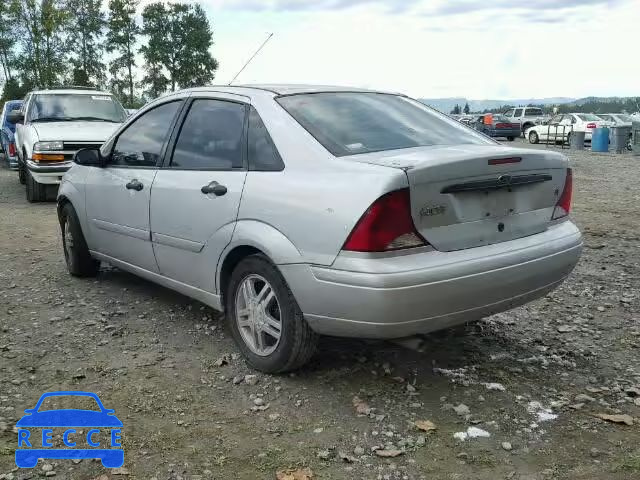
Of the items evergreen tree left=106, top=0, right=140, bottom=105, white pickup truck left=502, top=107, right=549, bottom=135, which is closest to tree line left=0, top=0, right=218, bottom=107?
evergreen tree left=106, top=0, right=140, bottom=105

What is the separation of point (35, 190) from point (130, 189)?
718 cm

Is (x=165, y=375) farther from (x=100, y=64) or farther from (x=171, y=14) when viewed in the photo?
(x=171, y=14)

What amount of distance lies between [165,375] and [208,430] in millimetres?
761

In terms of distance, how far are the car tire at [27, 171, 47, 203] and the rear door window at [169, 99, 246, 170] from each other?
24.7 feet

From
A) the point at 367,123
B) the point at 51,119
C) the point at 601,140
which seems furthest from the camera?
the point at 601,140

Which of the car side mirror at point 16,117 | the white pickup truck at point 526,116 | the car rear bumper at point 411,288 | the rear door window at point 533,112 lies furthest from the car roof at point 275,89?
the rear door window at point 533,112

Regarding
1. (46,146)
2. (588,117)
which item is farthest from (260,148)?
(588,117)

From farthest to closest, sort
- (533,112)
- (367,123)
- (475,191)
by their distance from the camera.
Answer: (533,112), (367,123), (475,191)

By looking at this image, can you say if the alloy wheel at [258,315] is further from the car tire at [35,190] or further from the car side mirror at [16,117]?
the car side mirror at [16,117]

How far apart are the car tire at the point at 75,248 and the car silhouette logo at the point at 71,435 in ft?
7.94

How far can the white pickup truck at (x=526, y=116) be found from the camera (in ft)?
114

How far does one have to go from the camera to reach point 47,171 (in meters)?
10.5

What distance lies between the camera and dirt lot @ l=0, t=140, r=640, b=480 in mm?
2908

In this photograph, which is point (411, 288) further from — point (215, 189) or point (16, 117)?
point (16, 117)
